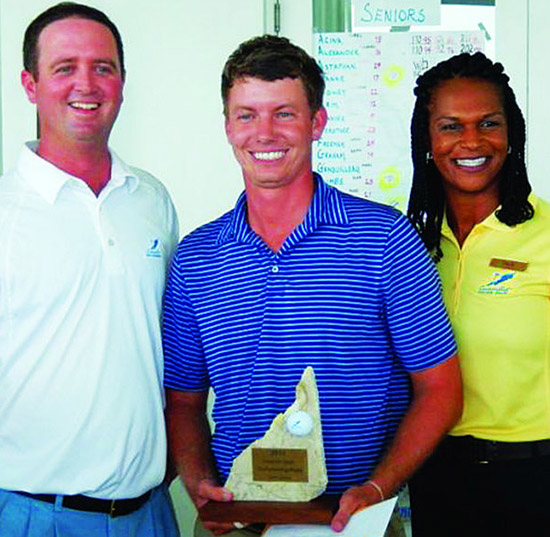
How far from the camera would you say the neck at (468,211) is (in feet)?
6.98

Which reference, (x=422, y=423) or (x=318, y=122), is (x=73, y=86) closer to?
(x=318, y=122)

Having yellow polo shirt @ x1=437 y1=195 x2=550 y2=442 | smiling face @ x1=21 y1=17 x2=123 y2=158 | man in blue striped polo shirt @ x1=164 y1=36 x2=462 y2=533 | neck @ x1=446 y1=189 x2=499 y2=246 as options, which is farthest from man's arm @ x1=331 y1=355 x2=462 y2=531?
smiling face @ x1=21 y1=17 x2=123 y2=158

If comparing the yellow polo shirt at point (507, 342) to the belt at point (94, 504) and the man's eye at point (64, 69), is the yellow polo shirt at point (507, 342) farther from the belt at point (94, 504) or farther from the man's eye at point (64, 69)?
the man's eye at point (64, 69)

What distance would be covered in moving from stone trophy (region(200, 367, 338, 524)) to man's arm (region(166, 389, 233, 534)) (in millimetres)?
55

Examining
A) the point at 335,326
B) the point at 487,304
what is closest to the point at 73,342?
the point at 335,326

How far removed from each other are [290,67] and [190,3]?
191 cm

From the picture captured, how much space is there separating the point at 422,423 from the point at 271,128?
64cm

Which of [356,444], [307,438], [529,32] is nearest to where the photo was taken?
[307,438]

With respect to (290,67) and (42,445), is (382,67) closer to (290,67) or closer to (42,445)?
(290,67)

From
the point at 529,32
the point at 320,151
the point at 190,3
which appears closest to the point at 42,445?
the point at 320,151

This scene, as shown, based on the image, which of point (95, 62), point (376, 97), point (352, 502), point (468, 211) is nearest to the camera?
point (352, 502)

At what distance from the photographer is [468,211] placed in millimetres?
2148

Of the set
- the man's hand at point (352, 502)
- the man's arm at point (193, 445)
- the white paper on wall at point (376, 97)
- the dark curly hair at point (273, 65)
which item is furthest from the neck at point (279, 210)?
the white paper on wall at point (376, 97)

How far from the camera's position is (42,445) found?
1861 millimetres
